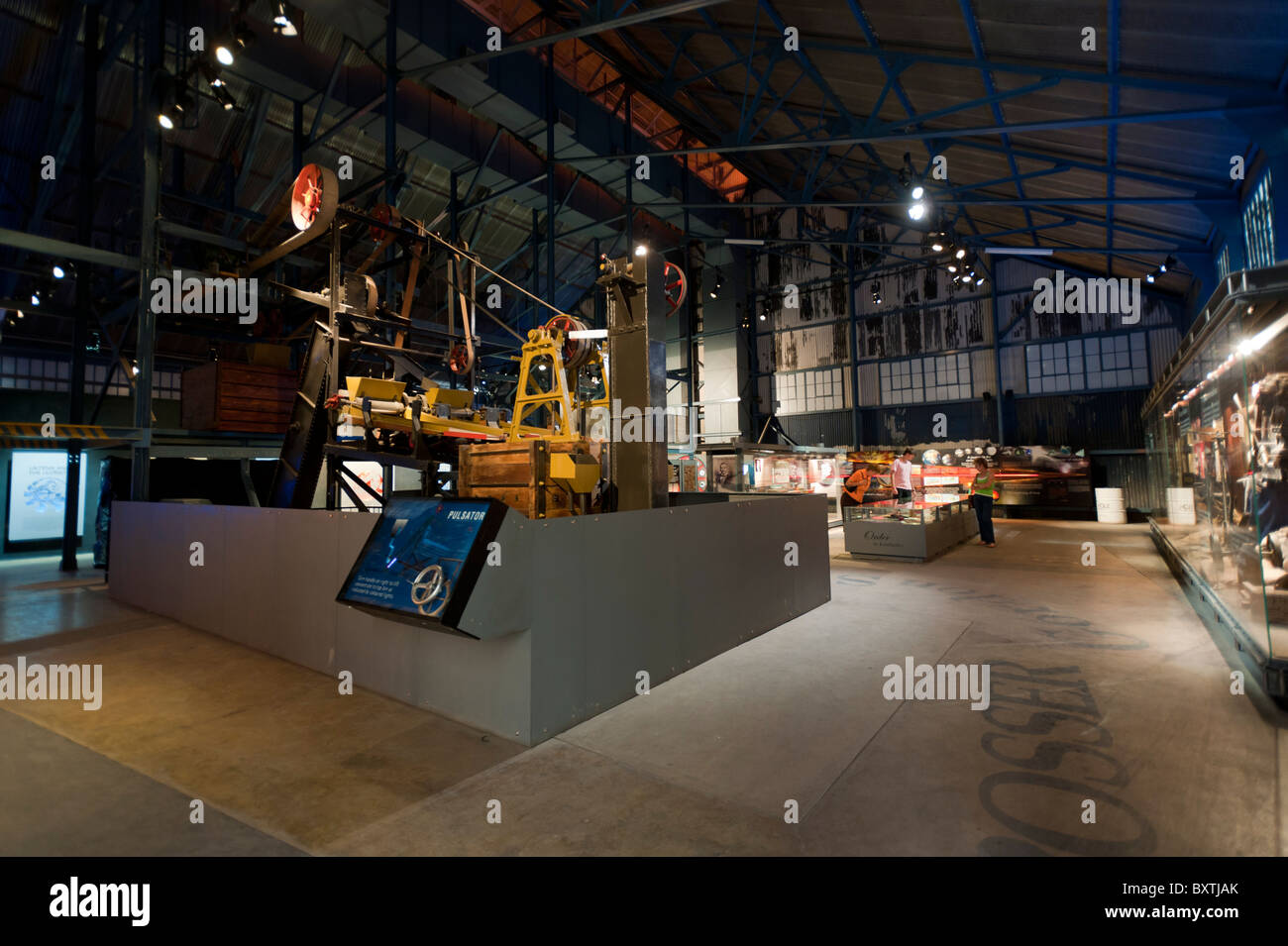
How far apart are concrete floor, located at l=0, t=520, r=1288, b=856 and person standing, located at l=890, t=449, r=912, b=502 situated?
586 inches

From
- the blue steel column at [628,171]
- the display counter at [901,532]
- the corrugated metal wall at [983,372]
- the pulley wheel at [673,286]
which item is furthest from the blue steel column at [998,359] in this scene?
the pulley wheel at [673,286]

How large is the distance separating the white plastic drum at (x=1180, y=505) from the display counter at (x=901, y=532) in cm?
332

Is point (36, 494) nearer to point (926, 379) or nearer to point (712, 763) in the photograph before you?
point (712, 763)

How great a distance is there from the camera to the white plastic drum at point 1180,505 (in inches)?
277

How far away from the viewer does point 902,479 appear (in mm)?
19547

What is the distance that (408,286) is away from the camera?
7.14 metres

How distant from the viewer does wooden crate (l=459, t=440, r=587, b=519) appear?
4.21 meters

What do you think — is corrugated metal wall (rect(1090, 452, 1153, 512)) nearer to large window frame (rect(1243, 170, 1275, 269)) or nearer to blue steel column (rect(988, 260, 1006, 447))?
blue steel column (rect(988, 260, 1006, 447))

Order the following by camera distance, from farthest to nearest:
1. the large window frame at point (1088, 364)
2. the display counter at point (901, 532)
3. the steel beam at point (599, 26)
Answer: the large window frame at point (1088, 364), the display counter at point (901, 532), the steel beam at point (599, 26)

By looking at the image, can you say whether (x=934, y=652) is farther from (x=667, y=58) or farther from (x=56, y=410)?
(x=56, y=410)

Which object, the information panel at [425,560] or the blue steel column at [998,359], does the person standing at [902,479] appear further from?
the information panel at [425,560]

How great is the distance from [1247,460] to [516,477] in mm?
5451

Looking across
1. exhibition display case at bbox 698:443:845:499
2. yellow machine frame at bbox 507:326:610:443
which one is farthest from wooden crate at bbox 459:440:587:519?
exhibition display case at bbox 698:443:845:499

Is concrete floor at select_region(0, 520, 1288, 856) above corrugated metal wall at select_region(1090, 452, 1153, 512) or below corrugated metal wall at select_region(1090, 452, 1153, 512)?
below
